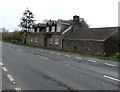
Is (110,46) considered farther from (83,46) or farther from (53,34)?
(53,34)

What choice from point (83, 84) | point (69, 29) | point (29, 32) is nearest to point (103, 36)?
point (69, 29)

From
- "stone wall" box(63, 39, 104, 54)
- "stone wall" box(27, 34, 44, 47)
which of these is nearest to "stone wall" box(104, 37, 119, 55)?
"stone wall" box(63, 39, 104, 54)

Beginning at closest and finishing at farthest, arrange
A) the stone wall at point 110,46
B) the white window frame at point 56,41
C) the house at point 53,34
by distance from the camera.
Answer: the stone wall at point 110,46 < the house at point 53,34 < the white window frame at point 56,41

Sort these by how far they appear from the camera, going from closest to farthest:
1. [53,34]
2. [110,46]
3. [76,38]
Answer: [110,46] < [76,38] < [53,34]

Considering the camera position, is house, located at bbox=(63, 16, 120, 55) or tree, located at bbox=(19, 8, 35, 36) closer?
house, located at bbox=(63, 16, 120, 55)

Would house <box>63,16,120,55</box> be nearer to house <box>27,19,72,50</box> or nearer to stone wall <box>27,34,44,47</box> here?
house <box>27,19,72,50</box>

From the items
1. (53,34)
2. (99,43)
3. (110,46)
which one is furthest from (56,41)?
(110,46)

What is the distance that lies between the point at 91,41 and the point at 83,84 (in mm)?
20212

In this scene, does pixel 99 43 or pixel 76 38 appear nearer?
pixel 99 43

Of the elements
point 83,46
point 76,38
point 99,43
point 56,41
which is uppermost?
point 76,38

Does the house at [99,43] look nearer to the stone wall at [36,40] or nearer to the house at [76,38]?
the house at [76,38]

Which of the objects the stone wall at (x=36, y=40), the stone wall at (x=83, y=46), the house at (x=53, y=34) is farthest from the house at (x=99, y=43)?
the stone wall at (x=36, y=40)

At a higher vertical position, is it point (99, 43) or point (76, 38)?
point (76, 38)

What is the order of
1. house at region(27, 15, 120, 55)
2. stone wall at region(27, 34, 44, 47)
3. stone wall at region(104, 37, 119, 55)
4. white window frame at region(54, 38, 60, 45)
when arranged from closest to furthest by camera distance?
stone wall at region(104, 37, 119, 55) < house at region(27, 15, 120, 55) < white window frame at region(54, 38, 60, 45) < stone wall at region(27, 34, 44, 47)
